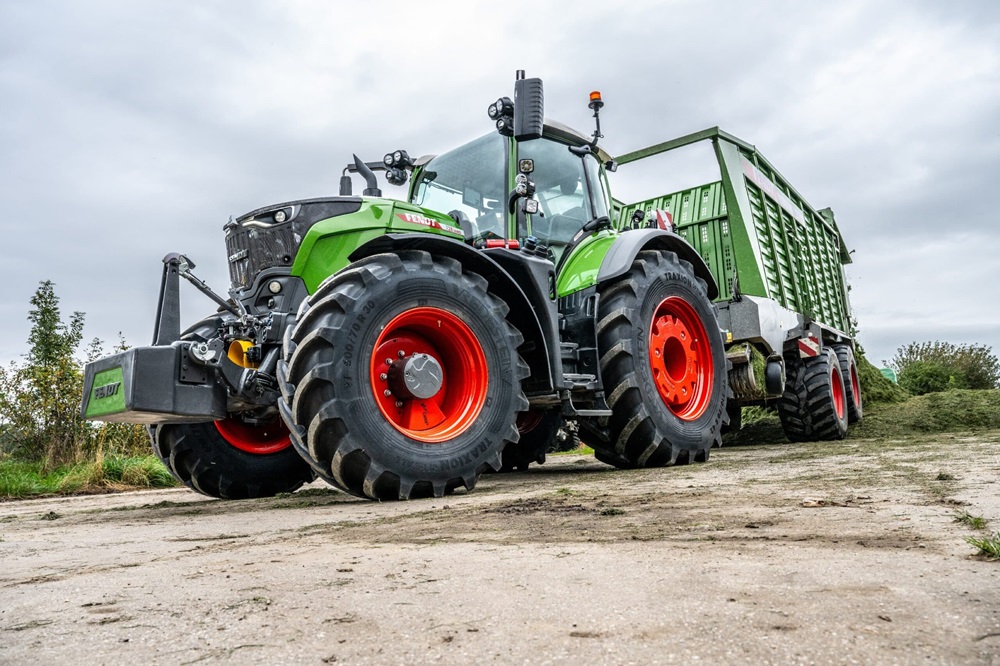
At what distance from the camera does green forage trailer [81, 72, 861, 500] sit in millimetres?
3541

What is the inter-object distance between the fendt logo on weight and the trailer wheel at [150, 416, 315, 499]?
755mm

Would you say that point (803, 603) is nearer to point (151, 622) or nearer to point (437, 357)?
point (151, 622)

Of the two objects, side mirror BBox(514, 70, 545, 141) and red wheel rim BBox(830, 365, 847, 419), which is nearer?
side mirror BBox(514, 70, 545, 141)

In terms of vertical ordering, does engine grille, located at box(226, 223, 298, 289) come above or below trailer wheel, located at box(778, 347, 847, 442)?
above

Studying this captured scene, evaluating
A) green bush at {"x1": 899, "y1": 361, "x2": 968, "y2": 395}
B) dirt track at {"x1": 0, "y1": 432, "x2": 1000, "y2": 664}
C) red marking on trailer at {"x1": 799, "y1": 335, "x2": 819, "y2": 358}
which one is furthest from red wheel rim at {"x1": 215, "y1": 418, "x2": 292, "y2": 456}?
green bush at {"x1": 899, "y1": 361, "x2": 968, "y2": 395}

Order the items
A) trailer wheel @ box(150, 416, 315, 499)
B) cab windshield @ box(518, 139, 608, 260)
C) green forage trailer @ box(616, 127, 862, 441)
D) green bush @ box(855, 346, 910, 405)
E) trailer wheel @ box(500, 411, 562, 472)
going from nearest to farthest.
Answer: trailer wheel @ box(150, 416, 315, 499), cab windshield @ box(518, 139, 608, 260), trailer wheel @ box(500, 411, 562, 472), green forage trailer @ box(616, 127, 862, 441), green bush @ box(855, 346, 910, 405)

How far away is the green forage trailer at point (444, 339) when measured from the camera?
3.54m

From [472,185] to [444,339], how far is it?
1.83 meters

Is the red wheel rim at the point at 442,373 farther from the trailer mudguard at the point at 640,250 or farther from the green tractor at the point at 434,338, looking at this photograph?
the trailer mudguard at the point at 640,250

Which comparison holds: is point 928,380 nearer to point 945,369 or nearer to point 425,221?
point 945,369

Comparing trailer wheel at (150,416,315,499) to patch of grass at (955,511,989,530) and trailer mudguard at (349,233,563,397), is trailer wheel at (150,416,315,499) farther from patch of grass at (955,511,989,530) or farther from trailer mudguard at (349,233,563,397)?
patch of grass at (955,511,989,530)

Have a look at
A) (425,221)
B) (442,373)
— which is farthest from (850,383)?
(442,373)

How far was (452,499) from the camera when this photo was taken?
11.7ft

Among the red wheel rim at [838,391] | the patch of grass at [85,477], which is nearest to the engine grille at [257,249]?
the patch of grass at [85,477]
